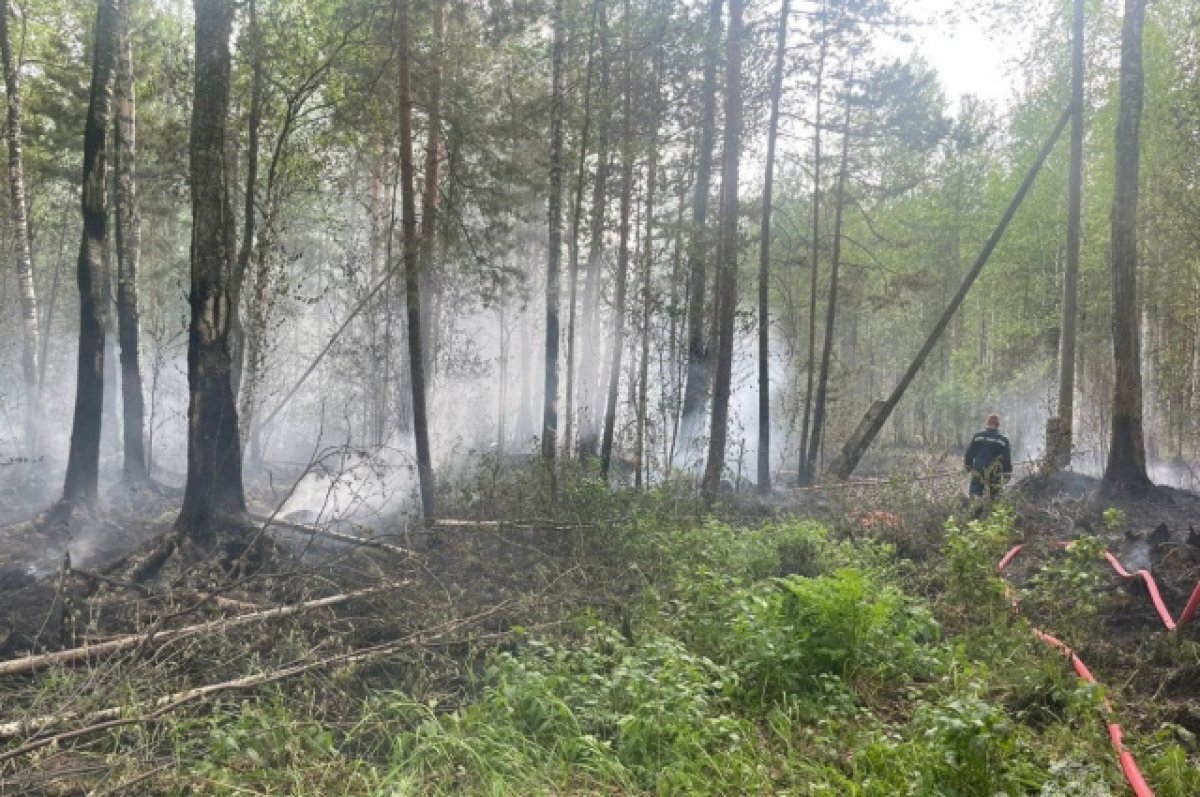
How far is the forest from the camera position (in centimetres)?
440

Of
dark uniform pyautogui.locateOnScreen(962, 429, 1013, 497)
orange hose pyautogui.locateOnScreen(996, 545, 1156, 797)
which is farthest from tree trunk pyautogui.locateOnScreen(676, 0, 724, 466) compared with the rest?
orange hose pyautogui.locateOnScreen(996, 545, 1156, 797)

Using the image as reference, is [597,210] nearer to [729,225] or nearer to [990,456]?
[729,225]

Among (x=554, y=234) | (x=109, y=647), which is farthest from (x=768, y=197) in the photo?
(x=109, y=647)

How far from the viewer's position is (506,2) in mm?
13344

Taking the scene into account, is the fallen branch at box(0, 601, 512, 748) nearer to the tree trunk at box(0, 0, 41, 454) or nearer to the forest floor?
the forest floor

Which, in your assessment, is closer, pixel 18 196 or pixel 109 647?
pixel 109 647

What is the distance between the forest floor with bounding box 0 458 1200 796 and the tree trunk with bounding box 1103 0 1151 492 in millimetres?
1249

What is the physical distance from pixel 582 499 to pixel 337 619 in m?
4.70

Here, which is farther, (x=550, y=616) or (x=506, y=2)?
(x=506, y=2)

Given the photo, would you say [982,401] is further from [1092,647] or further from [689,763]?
[689,763]

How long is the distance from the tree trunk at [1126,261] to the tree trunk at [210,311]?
37.1 ft

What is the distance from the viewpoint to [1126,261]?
1218cm

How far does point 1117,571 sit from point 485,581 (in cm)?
583

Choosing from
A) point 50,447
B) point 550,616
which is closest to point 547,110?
point 550,616
